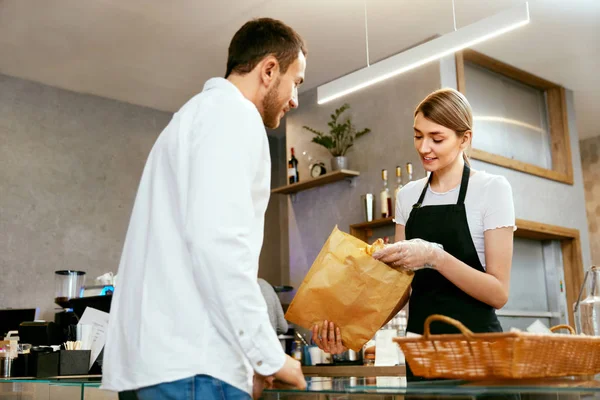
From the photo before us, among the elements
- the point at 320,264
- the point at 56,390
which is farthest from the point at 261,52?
the point at 56,390

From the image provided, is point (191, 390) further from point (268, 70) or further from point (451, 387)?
point (268, 70)

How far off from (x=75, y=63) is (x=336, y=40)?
226 centimetres

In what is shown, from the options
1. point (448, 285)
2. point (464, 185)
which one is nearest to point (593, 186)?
point (464, 185)

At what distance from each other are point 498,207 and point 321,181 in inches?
161

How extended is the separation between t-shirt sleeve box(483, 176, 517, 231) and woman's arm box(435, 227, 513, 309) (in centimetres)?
2

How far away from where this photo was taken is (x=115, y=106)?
21.1 ft

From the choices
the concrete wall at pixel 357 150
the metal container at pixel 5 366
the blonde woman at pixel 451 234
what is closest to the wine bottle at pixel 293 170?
the concrete wall at pixel 357 150

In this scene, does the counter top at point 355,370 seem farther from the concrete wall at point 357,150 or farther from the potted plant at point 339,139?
the potted plant at point 339,139

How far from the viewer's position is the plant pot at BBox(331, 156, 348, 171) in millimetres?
5625

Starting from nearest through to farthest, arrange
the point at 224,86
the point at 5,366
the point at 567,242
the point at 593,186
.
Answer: the point at 224,86 → the point at 5,366 → the point at 567,242 → the point at 593,186

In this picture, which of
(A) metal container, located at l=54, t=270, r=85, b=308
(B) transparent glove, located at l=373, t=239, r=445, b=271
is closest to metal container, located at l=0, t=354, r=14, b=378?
(B) transparent glove, located at l=373, t=239, r=445, b=271

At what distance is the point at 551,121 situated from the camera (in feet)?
20.9

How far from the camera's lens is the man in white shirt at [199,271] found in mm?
1135

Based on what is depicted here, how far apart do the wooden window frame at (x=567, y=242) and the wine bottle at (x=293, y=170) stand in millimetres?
905
